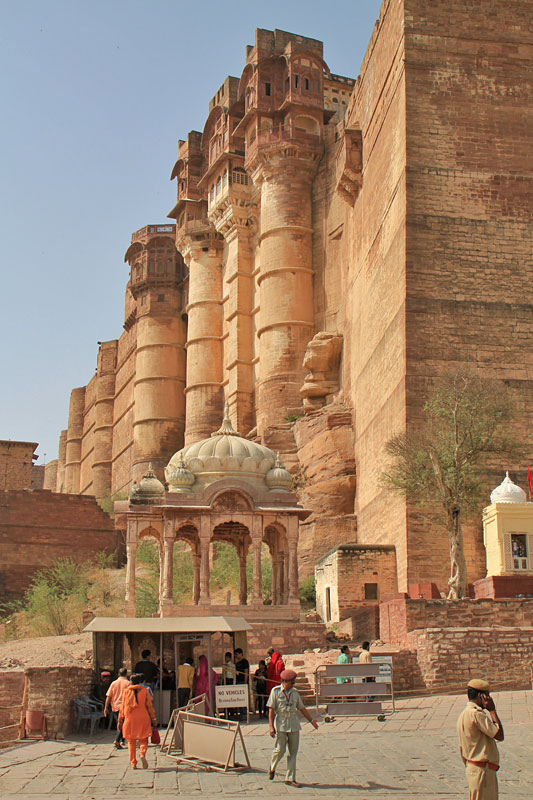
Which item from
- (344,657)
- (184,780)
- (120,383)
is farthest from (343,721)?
(120,383)

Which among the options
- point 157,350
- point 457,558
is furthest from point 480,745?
point 157,350

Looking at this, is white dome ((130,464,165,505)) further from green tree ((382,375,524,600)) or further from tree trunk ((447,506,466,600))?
tree trunk ((447,506,466,600))

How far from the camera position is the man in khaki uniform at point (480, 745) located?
5500 millimetres

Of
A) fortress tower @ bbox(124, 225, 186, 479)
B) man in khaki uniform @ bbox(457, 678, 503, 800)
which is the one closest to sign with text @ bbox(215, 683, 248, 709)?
man in khaki uniform @ bbox(457, 678, 503, 800)

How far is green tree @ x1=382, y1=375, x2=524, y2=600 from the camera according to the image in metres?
16.3

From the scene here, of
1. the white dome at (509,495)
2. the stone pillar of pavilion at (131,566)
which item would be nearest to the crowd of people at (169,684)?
the stone pillar of pavilion at (131,566)

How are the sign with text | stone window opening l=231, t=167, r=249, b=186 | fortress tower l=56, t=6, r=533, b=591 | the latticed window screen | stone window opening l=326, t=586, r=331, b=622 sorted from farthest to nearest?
stone window opening l=231, t=167, r=249, b=186
fortress tower l=56, t=6, r=533, b=591
stone window opening l=326, t=586, r=331, b=622
the latticed window screen
the sign with text

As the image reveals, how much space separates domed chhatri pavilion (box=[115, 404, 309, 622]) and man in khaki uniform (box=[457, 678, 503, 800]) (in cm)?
993

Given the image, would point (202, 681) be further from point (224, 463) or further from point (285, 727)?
point (224, 463)

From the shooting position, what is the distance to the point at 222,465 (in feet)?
54.5

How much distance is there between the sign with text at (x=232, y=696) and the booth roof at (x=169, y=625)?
0.56m

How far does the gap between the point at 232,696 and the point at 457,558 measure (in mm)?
7168

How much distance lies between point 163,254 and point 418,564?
2482 cm

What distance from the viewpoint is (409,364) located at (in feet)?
63.8
